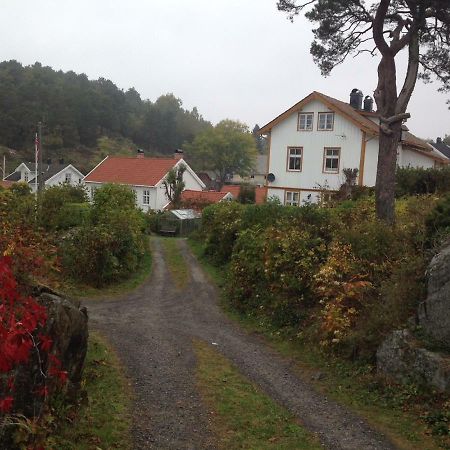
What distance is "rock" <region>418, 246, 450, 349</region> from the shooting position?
326 inches

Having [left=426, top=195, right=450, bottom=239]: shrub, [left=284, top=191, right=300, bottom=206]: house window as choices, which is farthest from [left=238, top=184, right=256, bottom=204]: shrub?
[left=426, top=195, right=450, bottom=239]: shrub

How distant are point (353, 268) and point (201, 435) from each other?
5.91m

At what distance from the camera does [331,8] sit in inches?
651

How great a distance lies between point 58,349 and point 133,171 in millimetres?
40849

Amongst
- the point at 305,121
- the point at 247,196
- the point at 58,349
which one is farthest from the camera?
the point at 247,196

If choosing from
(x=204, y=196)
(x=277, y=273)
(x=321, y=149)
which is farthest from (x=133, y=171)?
(x=277, y=273)

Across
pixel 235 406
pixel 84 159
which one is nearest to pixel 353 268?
pixel 235 406

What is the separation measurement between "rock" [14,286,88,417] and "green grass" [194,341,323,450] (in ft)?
7.22

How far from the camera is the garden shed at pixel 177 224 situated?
30.0 metres

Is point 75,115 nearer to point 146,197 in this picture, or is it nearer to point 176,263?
point 146,197

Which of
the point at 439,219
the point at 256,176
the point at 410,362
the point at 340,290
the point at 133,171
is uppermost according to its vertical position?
the point at 256,176

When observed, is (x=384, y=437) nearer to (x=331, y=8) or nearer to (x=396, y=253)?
(x=396, y=253)

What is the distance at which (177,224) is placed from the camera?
98.6 feet

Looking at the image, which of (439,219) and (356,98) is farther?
(356,98)
